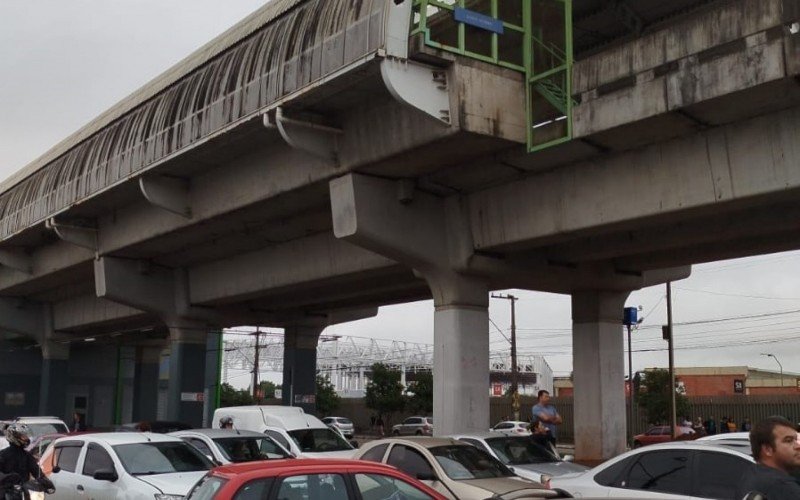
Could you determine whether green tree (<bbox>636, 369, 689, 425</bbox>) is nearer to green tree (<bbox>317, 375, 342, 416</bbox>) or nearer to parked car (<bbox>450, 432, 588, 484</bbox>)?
green tree (<bbox>317, 375, 342, 416</bbox>)

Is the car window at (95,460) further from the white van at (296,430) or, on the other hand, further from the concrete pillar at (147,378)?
the concrete pillar at (147,378)

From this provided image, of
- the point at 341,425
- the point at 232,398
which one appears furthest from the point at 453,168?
the point at 232,398

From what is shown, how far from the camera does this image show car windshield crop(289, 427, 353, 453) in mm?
18234

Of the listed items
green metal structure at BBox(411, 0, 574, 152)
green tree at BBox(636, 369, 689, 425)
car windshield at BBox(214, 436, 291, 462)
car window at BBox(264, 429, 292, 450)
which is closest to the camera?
car windshield at BBox(214, 436, 291, 462)

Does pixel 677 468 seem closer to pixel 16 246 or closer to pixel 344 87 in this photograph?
pixel 344 87

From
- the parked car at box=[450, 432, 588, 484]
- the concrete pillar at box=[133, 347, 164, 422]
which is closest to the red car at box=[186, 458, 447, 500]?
the parked car at box=[450, 432, 588, 484]

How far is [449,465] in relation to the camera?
11914mm

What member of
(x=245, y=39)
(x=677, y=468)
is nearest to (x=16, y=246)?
(x=245, y=39)

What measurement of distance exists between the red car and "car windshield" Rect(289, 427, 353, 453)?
34.4 ft

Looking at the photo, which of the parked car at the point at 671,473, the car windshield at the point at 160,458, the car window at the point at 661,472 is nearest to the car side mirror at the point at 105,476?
the car windshield at the point at 160,458

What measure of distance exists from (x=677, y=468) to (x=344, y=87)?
33.7 ft

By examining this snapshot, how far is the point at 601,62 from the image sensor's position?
1557 centimetres

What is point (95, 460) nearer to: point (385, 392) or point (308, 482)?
point (308, 482)

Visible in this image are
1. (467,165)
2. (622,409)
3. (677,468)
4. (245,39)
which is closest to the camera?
(677,468)
